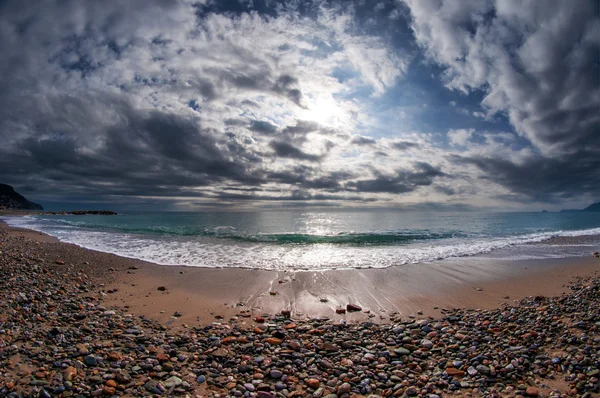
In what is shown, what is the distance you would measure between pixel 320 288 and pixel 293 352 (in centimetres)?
507

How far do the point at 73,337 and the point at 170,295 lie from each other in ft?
12.7

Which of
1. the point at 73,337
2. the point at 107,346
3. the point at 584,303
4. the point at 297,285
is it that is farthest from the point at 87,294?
the point at 584,303

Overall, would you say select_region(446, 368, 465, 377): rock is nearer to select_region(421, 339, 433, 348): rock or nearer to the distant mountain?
select_region(421, 339, 433, 348): rock

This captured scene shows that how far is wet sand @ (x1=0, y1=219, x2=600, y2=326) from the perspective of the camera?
820 cm

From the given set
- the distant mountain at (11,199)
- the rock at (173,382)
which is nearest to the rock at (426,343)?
the rock at (173,382)

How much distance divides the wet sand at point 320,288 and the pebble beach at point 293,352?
1.84 ft

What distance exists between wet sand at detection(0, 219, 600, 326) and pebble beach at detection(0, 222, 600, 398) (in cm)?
56

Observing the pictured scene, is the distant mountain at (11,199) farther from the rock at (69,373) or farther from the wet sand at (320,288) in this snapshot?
the rock at (69,373)

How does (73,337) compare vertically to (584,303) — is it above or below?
below

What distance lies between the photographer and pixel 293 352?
18.1 feet

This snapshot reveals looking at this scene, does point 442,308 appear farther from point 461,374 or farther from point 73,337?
point 73,337

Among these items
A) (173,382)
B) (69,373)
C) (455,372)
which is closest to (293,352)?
(173,382)

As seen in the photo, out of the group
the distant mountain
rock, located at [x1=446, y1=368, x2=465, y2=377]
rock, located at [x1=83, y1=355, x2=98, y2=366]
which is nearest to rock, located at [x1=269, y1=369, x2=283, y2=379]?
rock, located at [x1=446, y1=368, x2=465, y2=377]

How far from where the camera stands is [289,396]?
4336 millimetres
